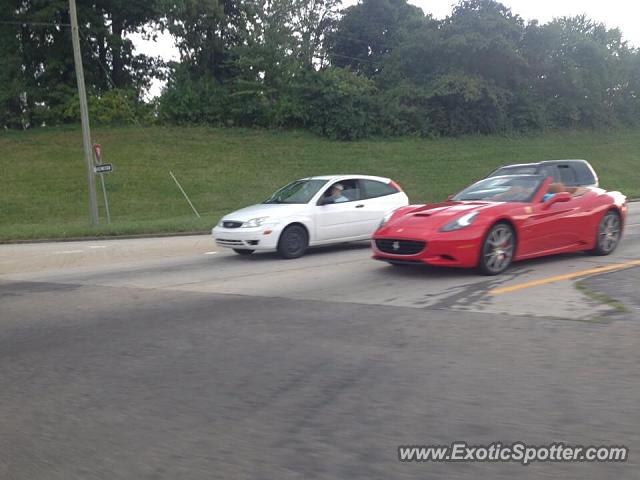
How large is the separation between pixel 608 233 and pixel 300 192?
5.37 meters

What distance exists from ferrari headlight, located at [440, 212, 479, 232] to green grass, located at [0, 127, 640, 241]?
11427 millimetres

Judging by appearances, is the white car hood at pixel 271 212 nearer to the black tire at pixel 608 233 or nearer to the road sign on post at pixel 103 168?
the black tire at pixel 608 233

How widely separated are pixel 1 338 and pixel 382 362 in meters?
3.79

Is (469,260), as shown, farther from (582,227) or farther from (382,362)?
(382,362)

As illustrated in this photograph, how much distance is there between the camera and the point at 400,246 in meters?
9.23

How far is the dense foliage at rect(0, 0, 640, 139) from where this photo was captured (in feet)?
135

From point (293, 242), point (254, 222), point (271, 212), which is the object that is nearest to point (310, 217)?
point (293, 242)

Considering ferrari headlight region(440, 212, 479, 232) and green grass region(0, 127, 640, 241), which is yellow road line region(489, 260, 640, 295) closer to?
ferrari headlight region(440, 212, 479, 232)

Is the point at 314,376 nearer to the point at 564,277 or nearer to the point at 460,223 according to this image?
the point at 460,223

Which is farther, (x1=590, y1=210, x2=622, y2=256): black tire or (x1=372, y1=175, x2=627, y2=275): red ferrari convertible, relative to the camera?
(x1=590, y1=210, x2=622, y2=256): black tire

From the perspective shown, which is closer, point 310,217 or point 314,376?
point 314,376

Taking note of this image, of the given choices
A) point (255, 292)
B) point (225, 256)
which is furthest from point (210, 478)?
point (225, 256)

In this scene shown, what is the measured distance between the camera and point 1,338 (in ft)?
21.8

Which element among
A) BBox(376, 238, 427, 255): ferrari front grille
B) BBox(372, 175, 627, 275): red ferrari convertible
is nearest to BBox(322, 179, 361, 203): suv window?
BBox(372, 175, 627, 275): red ferrari convertible
